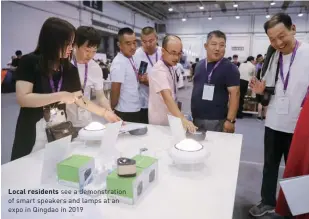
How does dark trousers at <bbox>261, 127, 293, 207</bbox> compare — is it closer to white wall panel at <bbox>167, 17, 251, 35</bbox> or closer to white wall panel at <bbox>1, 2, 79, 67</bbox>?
white wall panel at <bbox>1, 2, 79, 67</bbox>

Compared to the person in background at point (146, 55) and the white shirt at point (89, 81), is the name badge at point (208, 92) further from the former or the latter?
the white shirt at point (89, 81)

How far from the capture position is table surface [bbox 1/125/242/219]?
81 centimetres

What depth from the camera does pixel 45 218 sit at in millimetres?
789

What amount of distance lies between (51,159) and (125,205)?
1.13 ft

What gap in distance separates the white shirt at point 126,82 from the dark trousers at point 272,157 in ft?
3.64

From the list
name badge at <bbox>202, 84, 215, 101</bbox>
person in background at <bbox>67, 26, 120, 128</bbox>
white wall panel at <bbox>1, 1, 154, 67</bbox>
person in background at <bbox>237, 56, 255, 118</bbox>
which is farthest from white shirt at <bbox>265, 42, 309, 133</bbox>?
white wall panel at <bbox>1, 1, 154, 67</bbox>

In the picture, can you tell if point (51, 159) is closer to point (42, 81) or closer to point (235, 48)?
point (42, 81)

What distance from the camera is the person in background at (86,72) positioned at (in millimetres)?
1593

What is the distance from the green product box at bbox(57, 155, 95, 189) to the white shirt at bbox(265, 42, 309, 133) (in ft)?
4.28

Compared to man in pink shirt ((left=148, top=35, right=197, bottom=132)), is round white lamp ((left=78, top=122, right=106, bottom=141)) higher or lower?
lower

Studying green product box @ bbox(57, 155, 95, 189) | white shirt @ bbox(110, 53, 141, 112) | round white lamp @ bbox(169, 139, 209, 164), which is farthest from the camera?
white shirt @ bbox(110, 53, 141, 112)

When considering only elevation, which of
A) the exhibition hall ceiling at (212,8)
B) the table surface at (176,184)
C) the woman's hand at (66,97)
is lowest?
the table surface at (176,184)

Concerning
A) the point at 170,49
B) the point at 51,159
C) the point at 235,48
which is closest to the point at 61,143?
the point at 51,159

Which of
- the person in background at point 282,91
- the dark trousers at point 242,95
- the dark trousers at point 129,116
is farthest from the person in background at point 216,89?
the dark trousers at point 242,95
